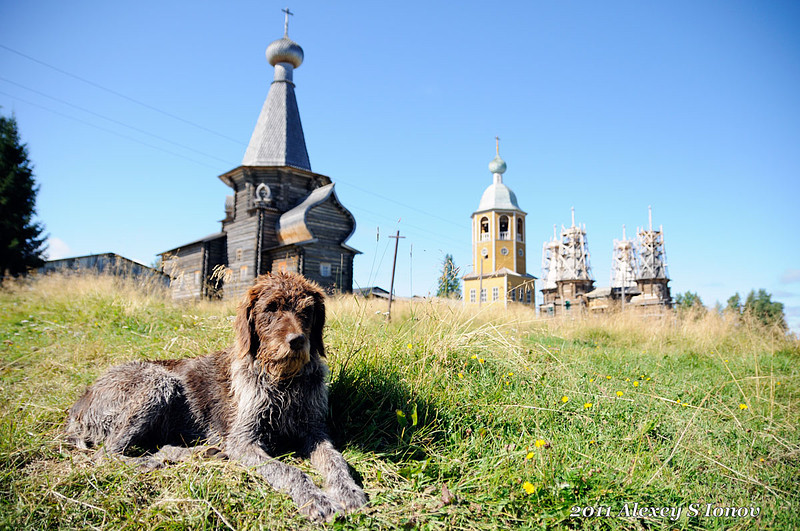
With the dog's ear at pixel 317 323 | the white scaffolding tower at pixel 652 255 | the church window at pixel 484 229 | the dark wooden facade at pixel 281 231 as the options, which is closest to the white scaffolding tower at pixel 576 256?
the white scaffolding tower at pixel 652 255

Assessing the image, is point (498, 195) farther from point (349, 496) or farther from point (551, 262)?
point (349, 496)

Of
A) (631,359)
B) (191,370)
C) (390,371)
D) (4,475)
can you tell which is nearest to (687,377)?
(631,359)

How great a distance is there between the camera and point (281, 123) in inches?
1029

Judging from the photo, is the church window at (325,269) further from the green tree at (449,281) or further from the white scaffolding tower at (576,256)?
the white scaffolding tower at (576,256)

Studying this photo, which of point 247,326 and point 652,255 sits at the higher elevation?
point 652,255

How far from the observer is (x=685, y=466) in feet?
10.9

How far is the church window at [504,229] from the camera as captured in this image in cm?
4681

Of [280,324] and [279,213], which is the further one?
[279,213]

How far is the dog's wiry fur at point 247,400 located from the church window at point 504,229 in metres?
45.1

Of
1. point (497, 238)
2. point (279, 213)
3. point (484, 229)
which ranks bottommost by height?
point (279, 213)

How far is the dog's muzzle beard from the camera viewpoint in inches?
118

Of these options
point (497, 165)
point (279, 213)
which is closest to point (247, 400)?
point (279, 213)

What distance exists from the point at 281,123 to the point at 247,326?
25.4 m

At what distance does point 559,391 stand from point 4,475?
475cm
